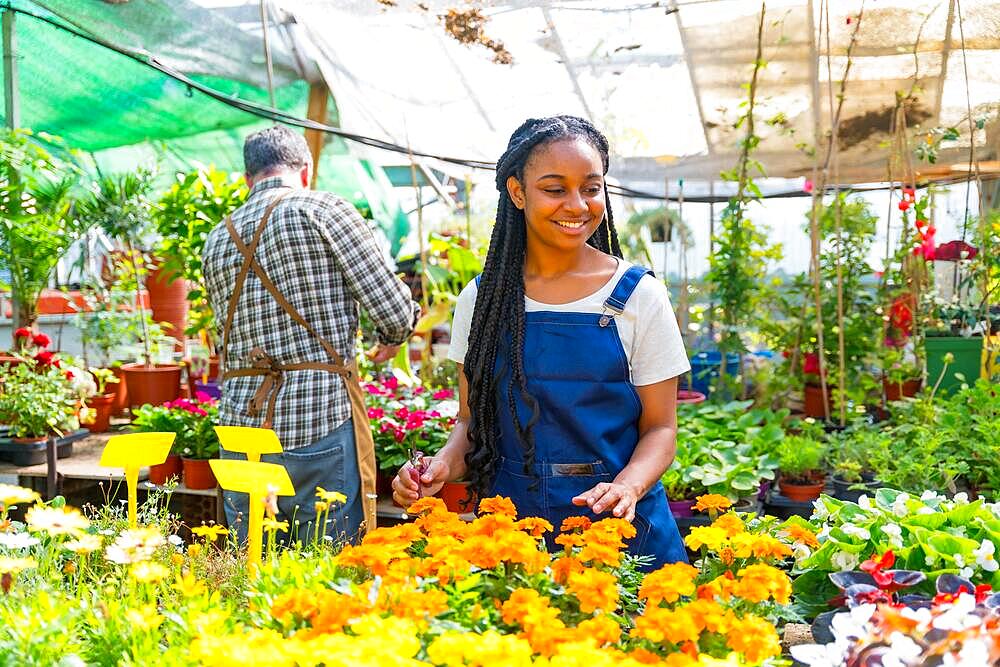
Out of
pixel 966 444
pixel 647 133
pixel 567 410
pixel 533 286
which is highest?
pixel 647 133

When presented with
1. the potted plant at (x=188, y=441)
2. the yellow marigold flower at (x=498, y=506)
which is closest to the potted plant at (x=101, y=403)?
the potted plant at (x=188, y=441)

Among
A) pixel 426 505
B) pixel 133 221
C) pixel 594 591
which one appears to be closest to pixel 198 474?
pixel 133 221

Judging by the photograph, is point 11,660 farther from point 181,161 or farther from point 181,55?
point 181,161

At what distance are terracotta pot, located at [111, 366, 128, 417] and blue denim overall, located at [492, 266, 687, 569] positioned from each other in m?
4.55

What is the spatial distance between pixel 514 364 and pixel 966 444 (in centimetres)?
230

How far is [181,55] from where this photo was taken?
484cm

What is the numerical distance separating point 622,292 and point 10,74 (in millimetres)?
4416

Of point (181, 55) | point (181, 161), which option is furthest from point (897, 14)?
point (181, 161)

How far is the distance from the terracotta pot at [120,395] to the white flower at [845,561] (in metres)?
5.09

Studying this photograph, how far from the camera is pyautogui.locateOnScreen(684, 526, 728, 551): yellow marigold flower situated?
54.0 inches

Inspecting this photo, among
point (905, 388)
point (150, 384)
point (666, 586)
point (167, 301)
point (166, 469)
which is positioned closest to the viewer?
point (666, 586)

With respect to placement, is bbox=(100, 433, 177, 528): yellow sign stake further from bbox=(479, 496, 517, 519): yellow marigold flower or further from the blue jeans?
the blue jeans

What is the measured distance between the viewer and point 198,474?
4059 mm

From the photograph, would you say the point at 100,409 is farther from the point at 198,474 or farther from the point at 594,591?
the point at 594,591
